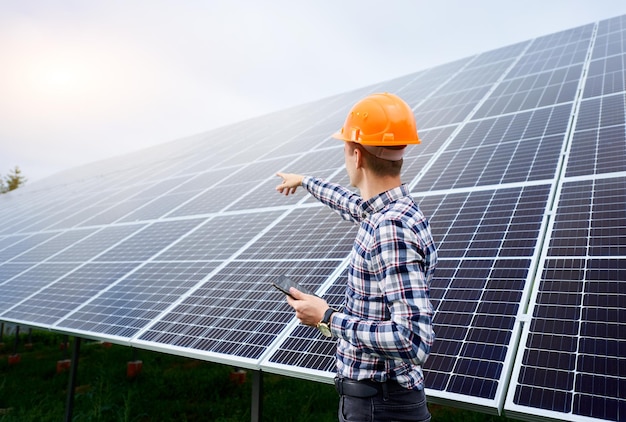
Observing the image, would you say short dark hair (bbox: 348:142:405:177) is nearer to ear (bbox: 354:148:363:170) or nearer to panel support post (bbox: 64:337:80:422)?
ear (bbox: 354:148:363:170)

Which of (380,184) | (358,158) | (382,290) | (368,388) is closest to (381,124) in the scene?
(358,158)

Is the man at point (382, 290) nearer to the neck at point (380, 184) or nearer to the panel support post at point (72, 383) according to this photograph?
the neck at point (380, 184)

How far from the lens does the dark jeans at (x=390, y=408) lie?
2238 mm

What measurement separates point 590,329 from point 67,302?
673cm

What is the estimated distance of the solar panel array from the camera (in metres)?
3.04

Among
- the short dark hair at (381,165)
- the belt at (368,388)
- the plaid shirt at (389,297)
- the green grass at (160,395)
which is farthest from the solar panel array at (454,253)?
the green grass at (160,395)

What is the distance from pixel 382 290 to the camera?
197cm

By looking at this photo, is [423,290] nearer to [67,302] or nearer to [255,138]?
[67,302]

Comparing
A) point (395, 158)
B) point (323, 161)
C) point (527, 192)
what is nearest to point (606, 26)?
point (323, 161)

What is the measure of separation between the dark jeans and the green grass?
5.52 m

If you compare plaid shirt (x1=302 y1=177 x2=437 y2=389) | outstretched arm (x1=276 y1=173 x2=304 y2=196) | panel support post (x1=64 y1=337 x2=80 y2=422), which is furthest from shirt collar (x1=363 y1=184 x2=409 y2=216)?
panel support post (x1=64 y1=337 x2=80 y2=422)

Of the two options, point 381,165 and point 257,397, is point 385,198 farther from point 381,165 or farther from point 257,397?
point 257,397

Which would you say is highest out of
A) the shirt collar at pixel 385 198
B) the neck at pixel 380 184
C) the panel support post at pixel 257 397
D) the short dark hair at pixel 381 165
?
the short dark hair at pixel 381 165

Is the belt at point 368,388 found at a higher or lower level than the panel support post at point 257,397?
higher
